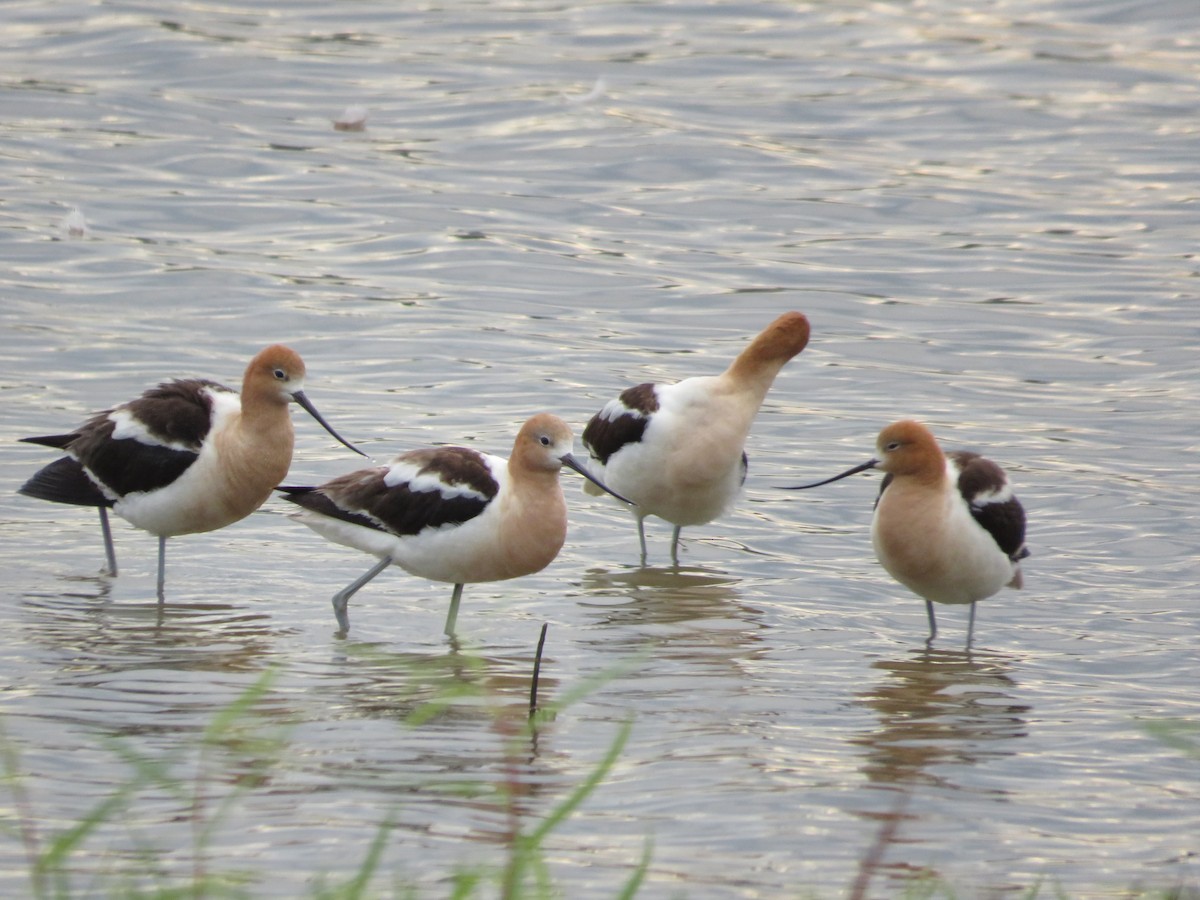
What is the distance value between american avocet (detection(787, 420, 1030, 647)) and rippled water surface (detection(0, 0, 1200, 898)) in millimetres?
348

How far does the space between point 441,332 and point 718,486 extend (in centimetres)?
469

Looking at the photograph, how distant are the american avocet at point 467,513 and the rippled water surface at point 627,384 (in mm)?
385

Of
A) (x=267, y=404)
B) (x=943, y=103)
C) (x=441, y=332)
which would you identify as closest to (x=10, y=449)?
(x=267, y=404)

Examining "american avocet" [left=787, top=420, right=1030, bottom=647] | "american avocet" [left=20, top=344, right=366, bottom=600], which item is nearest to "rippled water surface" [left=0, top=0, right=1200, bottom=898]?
"american avocet" [left=787, top=420, right=1030, bottom=647]

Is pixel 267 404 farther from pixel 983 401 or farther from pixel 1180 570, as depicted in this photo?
pixel 983 401

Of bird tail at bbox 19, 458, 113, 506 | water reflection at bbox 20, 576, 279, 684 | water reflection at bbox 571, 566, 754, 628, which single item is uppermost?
bird tail at bbox 19, 458, 113, 506

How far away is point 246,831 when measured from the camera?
580 centimetres

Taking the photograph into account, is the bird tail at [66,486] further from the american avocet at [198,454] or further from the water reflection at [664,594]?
the water reflection at [664,594]

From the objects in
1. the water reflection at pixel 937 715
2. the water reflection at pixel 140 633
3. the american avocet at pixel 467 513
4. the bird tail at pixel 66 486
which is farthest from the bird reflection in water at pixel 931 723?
the bird tail at pixel 66 486

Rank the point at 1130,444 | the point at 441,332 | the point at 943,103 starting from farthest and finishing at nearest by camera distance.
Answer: the point at 943,103
the point at 441,332
the point at 1130,444

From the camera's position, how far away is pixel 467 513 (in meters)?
8.19

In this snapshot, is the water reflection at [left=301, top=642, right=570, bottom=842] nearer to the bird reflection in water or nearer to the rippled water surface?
the rippled water surface

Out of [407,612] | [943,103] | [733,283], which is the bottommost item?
[407,612]

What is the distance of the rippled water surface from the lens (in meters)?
6.16
